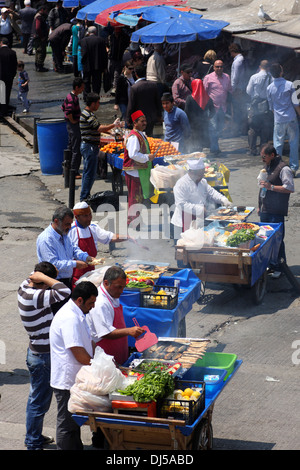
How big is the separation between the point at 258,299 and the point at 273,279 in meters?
0.90

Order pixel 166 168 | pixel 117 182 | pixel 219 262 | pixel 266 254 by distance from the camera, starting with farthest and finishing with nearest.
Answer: pixel 117 182, pixel 166 168, pixel 266 254, pixel 219 262

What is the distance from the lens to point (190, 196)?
36.1ft

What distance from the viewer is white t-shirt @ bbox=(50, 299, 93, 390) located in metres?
6.42

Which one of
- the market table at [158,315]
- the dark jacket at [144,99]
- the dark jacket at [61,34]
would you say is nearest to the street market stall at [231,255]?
the market table at [158,315]

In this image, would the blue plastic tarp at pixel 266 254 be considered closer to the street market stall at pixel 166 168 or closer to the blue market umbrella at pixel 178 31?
the street market stall at pixel 166 168

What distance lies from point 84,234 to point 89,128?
4.97m

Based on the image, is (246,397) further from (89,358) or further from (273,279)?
(273,279)

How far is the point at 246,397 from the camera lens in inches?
316

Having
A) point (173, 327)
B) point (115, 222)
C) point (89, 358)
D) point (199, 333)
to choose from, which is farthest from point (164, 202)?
point (89, 358)

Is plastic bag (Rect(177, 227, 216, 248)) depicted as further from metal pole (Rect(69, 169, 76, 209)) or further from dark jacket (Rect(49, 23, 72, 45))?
dark jacket (Rect(49, 23, 72, 45))

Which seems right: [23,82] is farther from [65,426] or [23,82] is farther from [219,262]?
[65,426]

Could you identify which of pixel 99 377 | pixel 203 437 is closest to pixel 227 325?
pixel 203 437

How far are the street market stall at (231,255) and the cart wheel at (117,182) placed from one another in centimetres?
457
